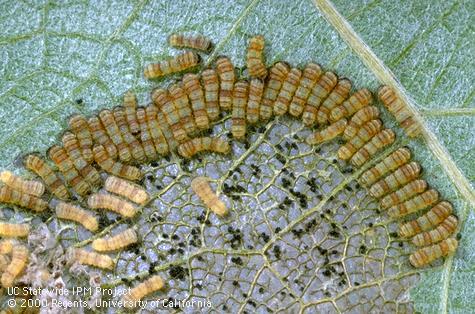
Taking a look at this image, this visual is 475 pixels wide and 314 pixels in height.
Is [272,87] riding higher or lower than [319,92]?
higher

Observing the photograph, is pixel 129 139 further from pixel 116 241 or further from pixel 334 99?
pixel 334 99

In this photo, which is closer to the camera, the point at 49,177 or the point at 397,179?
the point at 397,179

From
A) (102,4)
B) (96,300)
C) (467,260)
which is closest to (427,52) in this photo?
(467,260)

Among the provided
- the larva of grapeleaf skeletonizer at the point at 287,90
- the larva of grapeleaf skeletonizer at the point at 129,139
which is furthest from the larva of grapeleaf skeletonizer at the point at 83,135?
the larva of grapeleaf skeletonizer at the point at 287,90

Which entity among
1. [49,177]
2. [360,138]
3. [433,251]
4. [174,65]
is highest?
[174,65]

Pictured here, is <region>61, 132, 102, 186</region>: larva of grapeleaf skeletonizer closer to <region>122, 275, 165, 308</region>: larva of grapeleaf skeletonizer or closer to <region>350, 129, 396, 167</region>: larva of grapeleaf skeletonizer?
<region>122, 275, 165, 308</region>: larva of grapeleaf skeletonizer

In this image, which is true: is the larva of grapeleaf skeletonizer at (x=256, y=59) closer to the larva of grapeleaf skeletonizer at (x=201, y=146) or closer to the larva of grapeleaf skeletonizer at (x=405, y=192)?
the larva of grapeleaf skeletonizer at (x=201, y=146)

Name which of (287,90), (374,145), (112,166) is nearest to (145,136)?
(112,166)

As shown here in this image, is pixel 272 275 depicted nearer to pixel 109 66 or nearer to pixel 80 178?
pixel 80 178
